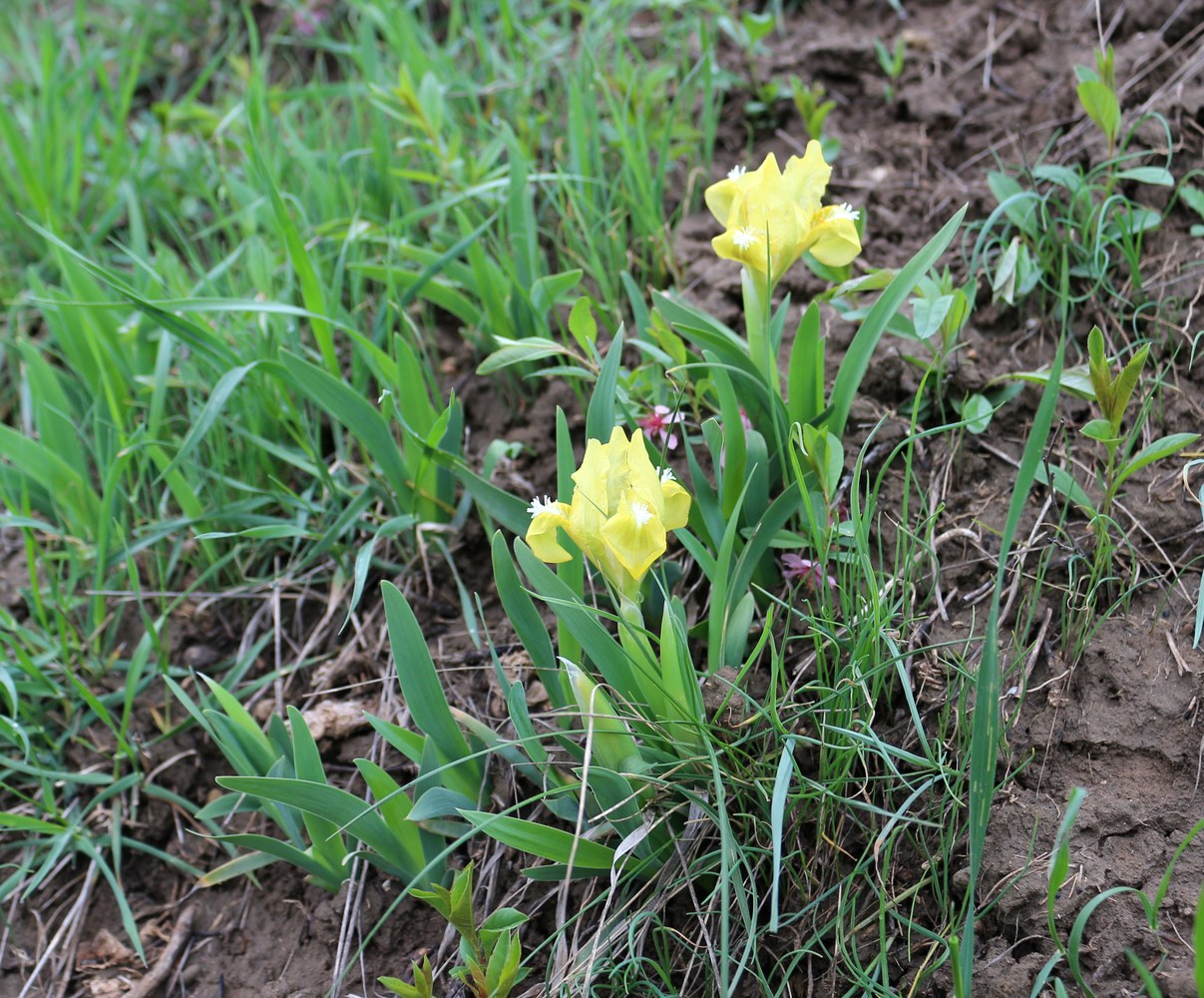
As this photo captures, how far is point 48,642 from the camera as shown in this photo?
5.98 feet

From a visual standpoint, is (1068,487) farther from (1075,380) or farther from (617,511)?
(617,511)

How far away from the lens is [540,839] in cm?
126

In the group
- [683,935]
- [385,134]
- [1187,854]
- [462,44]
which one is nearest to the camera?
[1187,854]

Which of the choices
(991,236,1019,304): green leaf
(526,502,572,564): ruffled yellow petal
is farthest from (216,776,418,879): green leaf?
(991,236,1019,304): green leaf

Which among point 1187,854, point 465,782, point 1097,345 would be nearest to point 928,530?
point 1097,345

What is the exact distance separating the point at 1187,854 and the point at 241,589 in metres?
1.58

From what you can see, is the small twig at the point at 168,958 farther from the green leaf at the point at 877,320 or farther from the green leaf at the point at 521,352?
the green leaf at the point at 877,320

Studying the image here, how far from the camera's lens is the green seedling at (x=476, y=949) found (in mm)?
1240

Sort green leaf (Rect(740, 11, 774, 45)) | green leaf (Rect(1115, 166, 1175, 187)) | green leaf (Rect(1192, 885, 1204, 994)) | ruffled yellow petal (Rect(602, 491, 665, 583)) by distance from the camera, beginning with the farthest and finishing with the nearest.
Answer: green leaf (Rect(740, 11, 774, 45)) → green leaf (Rect(1115, 166, 1175, 187)) → ruffled yellow petal (Rect(602, 491, 665, 583)) → green leaf (Rect(1192, 885, 1204, 994))

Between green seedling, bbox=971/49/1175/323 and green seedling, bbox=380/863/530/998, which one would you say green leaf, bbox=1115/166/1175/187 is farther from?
green seedling, bbox=380/863/530/998

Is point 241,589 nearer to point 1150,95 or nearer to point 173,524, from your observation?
point 173,524

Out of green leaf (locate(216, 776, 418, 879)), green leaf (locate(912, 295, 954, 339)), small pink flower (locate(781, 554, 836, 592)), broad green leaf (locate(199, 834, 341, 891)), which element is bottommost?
broad green leaf (locate(199, 834, 341, 891))

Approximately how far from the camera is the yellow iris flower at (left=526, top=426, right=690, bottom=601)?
1199mm

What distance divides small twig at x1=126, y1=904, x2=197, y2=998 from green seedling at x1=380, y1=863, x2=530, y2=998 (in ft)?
1.69
